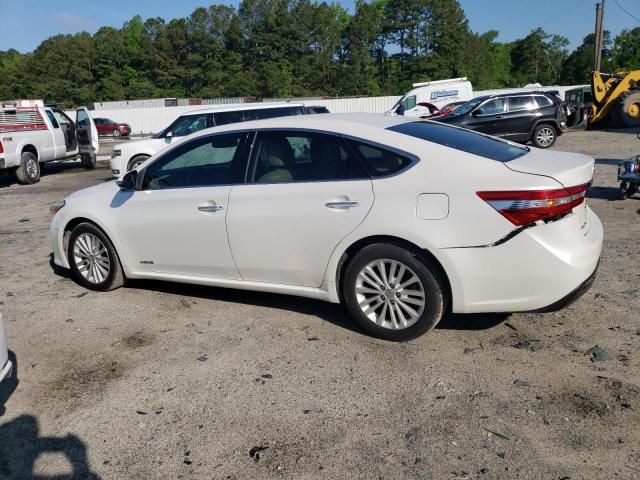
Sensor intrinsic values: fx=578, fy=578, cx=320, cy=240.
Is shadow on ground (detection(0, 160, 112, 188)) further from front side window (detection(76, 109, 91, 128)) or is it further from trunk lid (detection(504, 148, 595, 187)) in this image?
trunk lid (detection(504, 148, 595, 187))

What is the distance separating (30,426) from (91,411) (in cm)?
33

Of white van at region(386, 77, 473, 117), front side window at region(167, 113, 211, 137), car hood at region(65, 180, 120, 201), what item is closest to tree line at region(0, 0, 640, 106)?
white van at region(386, 77, 473, 117)

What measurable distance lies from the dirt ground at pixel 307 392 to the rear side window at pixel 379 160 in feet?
4.00

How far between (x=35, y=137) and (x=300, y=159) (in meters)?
13.0

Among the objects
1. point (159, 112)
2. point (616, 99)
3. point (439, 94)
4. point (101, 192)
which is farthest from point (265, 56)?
point (101, 192)

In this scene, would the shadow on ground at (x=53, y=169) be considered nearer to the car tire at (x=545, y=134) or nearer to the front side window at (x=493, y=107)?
the front side window at (x=493, y=107)

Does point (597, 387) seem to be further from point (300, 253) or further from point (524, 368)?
point (300, 253)

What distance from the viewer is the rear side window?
397 cm

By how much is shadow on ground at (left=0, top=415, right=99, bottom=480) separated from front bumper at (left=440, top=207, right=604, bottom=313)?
7.90 ft

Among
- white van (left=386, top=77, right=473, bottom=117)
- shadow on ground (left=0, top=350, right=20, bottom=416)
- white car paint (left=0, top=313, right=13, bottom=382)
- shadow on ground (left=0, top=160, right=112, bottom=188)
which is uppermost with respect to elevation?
white van (left=386, top=77, right=473, bottom=117)

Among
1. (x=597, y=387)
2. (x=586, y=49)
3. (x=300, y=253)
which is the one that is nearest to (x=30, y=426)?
(x=300, y=253)

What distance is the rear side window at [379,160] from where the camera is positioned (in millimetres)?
3969

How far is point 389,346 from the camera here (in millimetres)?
4055

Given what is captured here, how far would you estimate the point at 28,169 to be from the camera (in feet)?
48.2
